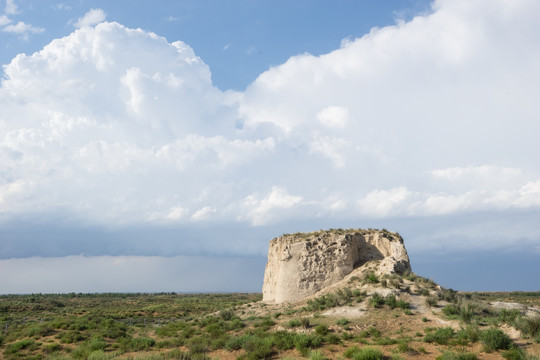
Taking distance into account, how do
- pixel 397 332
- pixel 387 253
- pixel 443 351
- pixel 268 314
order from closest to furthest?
pixel 443 351 → pixel 397 332 → pixel 268 314 → pixel 387 253

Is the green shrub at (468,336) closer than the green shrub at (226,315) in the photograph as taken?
Yes

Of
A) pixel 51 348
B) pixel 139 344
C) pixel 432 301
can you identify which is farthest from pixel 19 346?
pixel 432 301

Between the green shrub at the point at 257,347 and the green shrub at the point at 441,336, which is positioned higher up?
the green shrub at the point at 441,336

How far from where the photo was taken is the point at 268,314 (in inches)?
1041

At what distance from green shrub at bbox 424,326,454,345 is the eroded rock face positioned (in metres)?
9.85

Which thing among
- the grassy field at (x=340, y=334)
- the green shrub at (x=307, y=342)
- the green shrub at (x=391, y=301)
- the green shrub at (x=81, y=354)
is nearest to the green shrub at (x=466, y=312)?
the grassy field at (x=340, y=334)

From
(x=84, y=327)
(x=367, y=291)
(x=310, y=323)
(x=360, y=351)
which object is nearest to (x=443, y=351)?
(x=360, y=351)

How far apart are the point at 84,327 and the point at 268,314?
14.5 meters

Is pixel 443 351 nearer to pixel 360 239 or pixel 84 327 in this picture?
pixel 360 239

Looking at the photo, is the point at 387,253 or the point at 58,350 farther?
the point at 387,253

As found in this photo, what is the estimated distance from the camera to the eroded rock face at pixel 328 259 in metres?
28.9

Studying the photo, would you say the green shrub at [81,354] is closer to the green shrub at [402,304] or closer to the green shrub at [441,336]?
the green shrub at [441,336]

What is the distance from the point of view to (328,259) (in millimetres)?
29266

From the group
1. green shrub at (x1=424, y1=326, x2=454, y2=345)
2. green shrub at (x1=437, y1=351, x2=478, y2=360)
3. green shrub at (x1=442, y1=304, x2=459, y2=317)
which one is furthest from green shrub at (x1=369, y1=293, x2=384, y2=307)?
green shrub at (x1=437, y1=351, x2=478, y2=360)
